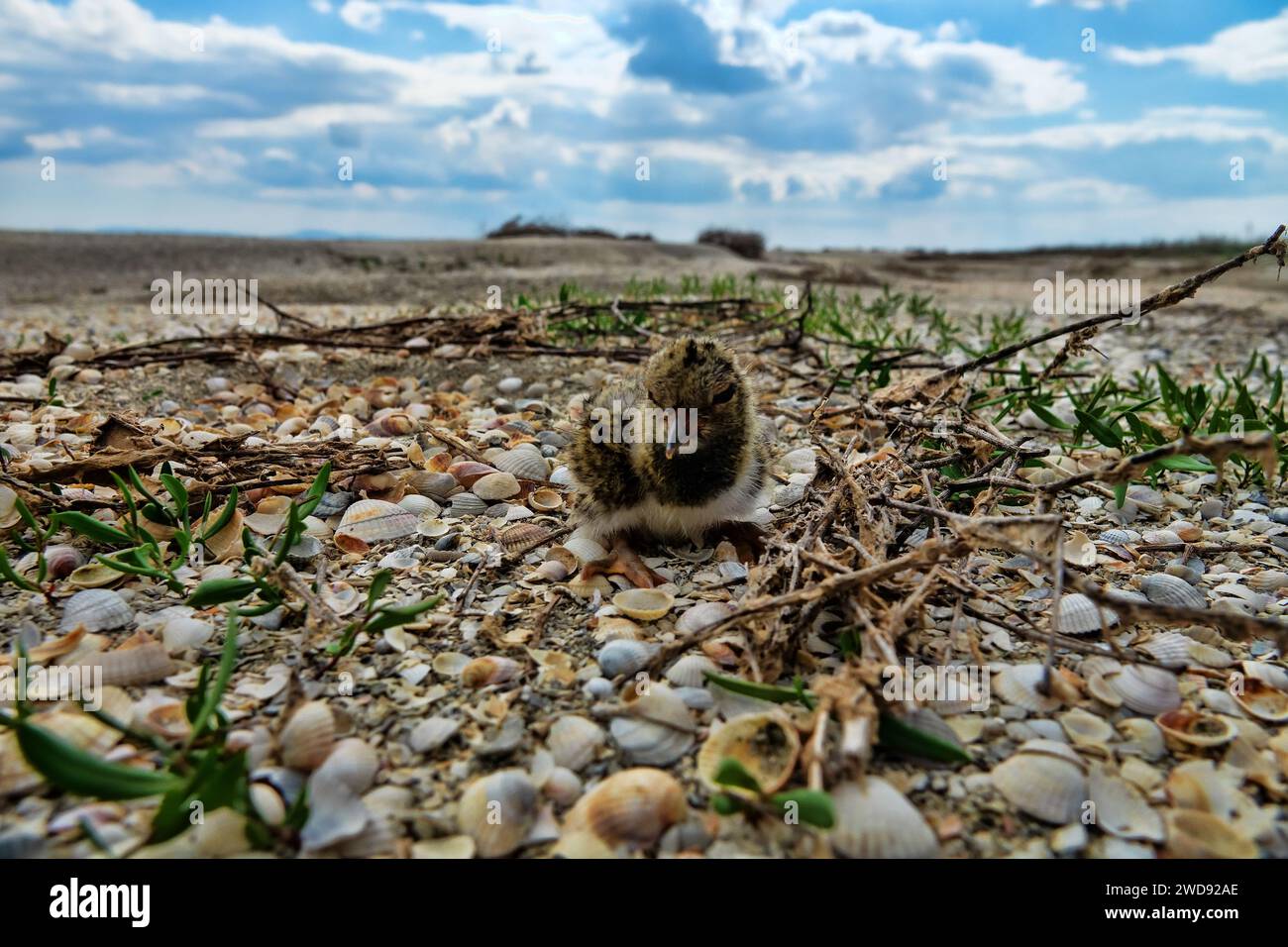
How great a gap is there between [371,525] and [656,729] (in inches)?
57.3

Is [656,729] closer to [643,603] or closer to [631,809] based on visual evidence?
[631,809]

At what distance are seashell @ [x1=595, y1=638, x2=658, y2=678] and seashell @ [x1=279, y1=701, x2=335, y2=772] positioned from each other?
2.03 feet

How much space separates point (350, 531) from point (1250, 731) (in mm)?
2533

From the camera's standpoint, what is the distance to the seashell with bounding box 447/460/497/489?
10.5 feet

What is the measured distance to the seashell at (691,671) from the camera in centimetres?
192

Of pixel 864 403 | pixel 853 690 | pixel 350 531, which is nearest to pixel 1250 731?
pixel 853 690

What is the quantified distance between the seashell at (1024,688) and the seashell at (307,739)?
1494 mm

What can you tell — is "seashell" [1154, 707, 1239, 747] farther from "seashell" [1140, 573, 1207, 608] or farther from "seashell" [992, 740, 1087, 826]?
"seashell" [1140, 573, 1207, 608]

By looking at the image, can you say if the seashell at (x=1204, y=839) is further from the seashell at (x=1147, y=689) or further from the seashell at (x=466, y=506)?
the seashell at (x=466, y=506)

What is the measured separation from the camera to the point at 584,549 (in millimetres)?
2664

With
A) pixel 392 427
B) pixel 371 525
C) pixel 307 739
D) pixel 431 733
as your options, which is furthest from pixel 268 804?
pixel 392 427

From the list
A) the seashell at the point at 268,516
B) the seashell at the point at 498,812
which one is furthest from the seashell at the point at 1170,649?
the seashell at the point at 268,516
